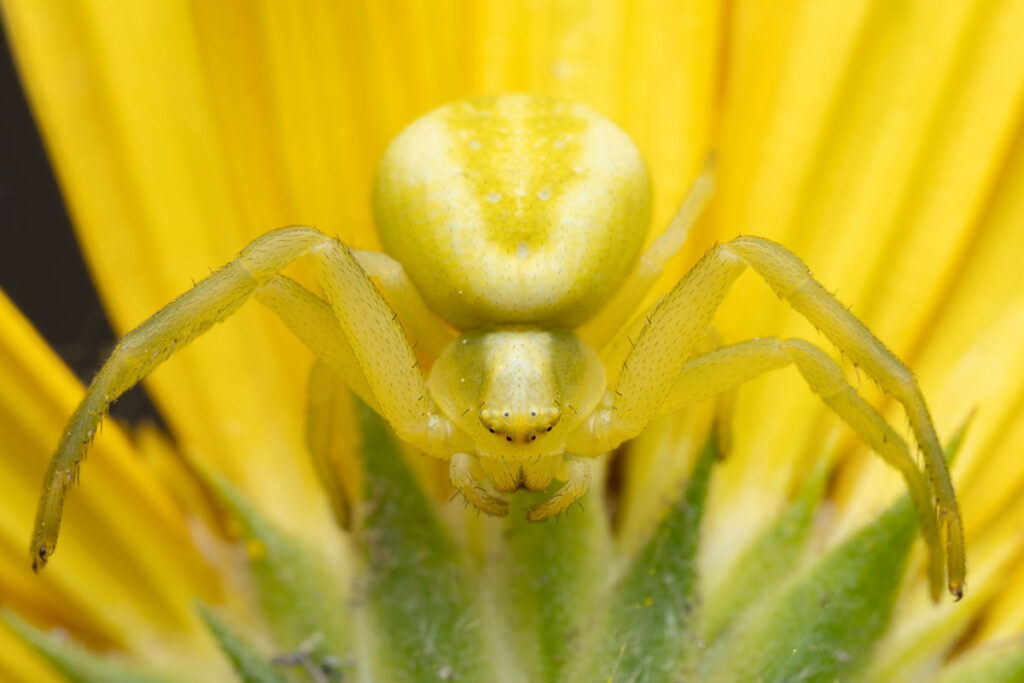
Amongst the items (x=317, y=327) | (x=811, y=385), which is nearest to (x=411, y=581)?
(x=317, y=327)

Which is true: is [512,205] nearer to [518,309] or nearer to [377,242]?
[518,309]

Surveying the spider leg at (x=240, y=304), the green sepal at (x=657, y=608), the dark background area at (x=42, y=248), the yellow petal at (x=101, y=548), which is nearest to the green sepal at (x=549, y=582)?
the green sepal at (x=657, y=608)

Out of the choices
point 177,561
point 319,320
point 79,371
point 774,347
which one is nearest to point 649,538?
point 774,347

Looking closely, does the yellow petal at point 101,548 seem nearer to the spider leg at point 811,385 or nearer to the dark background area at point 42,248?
the dark background area at point 42,248

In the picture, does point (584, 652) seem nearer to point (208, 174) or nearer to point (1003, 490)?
point (1003, 490)

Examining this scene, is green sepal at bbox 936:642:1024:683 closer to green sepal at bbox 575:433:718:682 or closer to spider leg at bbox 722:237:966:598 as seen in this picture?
spider leg at bbox 722:237:966:598
